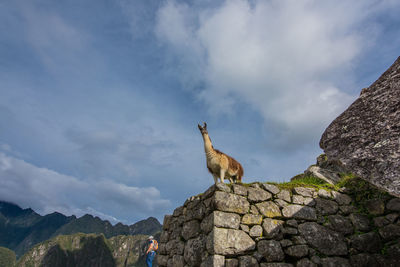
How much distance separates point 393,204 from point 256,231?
10.9 feet

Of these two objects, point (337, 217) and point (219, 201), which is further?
point (337, 217)

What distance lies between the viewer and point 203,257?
5688mm

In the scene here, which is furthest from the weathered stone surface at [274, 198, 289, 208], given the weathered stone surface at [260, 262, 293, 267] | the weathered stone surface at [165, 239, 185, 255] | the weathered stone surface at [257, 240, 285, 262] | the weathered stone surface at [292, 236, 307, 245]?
the weathered stone surface at [165, 239, 185, 255]

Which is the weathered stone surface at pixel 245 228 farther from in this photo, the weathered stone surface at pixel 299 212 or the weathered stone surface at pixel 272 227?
the weathered stone surface at pixel 299 212

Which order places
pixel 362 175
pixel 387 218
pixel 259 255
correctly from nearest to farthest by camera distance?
pixel 362 175
pixel 259 255
pixel 387 218

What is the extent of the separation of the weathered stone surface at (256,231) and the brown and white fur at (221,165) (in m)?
1.44

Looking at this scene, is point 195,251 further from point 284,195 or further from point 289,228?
point 284,195

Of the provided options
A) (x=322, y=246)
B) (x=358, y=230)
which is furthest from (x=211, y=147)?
(x=358, y=230)

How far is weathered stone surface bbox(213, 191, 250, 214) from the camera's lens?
19.3ft

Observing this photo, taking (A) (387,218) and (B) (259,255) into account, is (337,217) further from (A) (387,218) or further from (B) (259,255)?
(B) (259,255)

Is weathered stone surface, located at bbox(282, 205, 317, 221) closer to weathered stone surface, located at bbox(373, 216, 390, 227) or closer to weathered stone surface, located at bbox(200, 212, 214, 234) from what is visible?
weathered stone surface, located at bbox(373, 216, 390, 227)

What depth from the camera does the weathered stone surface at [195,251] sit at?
19.3ft

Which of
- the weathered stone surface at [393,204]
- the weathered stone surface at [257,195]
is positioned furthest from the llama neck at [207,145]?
the weathered stone surface at [393,204]

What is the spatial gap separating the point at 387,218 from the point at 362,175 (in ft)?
17.6
